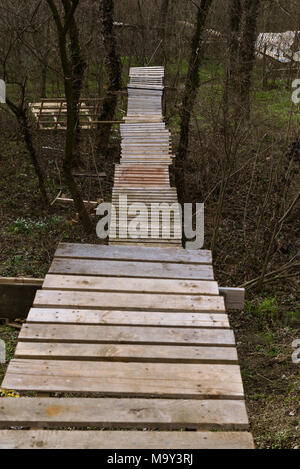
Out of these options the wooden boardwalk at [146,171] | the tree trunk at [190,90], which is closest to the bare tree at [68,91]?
the wooden boardwalk at [146,171]

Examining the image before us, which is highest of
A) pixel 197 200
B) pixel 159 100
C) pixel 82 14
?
pixel 82 14

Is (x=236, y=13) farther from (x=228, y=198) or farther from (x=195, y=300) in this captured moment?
(x=195, y=300)

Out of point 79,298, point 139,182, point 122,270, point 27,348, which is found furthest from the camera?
point 139,182

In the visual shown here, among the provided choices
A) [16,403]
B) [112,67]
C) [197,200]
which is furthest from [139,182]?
[16,403]

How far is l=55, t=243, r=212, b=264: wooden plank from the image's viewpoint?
210 inches

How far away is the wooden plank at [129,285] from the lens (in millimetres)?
4750

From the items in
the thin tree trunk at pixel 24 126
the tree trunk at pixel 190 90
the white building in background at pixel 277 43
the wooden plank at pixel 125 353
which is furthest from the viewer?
the white building in background at pixel 277 43

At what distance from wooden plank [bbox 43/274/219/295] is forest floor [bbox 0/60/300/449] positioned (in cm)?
155

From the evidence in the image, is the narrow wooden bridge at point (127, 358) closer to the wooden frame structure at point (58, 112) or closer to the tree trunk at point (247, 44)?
the wooden frame structure at point (58, 112)

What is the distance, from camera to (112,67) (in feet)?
43.0

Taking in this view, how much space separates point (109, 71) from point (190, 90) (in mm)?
3250

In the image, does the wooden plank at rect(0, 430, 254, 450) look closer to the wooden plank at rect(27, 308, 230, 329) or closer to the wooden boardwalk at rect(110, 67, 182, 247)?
the wooden plank at rect(27, 308, 230, 329)

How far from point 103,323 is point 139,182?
526 centimetres

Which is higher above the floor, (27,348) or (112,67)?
(112,67)
